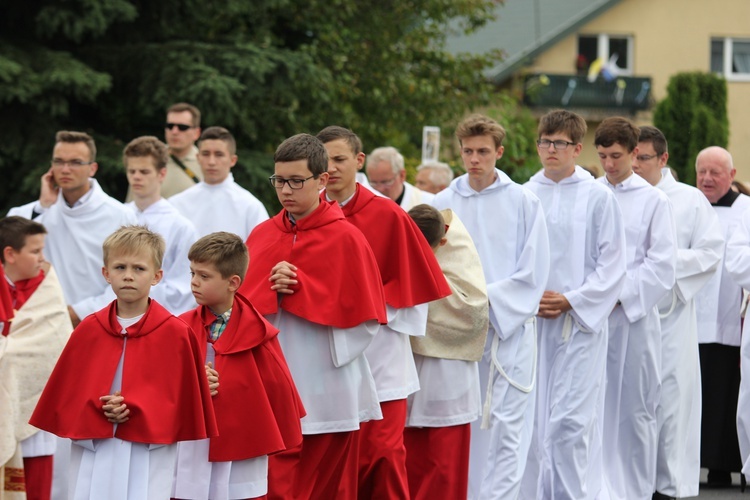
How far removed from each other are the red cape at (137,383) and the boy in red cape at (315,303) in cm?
94

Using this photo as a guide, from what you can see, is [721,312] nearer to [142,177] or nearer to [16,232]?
[142,177]

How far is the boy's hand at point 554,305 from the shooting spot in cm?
973

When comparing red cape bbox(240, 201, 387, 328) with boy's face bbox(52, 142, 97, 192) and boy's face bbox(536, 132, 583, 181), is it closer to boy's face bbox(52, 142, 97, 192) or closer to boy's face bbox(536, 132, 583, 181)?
boy's face bbox(536, 132, 583, 181)

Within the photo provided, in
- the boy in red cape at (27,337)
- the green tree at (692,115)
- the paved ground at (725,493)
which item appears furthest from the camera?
the green tree at (692,115)

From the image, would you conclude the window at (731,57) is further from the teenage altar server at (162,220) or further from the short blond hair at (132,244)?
the short blond hair at (132,244)

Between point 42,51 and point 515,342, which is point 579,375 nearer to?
point 515,342

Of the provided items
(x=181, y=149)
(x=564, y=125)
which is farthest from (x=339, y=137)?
(x=181, y=149)

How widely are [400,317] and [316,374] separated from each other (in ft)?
2.90

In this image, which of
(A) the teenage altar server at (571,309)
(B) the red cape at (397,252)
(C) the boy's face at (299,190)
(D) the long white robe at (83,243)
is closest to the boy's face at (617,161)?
(A) the teenage altar server at (571,309)

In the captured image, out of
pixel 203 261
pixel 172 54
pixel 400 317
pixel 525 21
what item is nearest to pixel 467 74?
pixel 172 54

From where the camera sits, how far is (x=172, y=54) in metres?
16.2

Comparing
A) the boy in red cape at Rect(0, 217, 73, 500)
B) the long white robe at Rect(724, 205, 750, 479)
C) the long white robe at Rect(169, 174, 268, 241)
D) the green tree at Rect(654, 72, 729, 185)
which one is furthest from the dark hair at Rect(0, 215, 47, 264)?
the green tree at Rect(654, 72, 729, 185)

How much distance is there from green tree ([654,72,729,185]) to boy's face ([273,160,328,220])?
2501 centimetres

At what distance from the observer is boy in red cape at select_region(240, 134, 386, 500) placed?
23.8 feet
